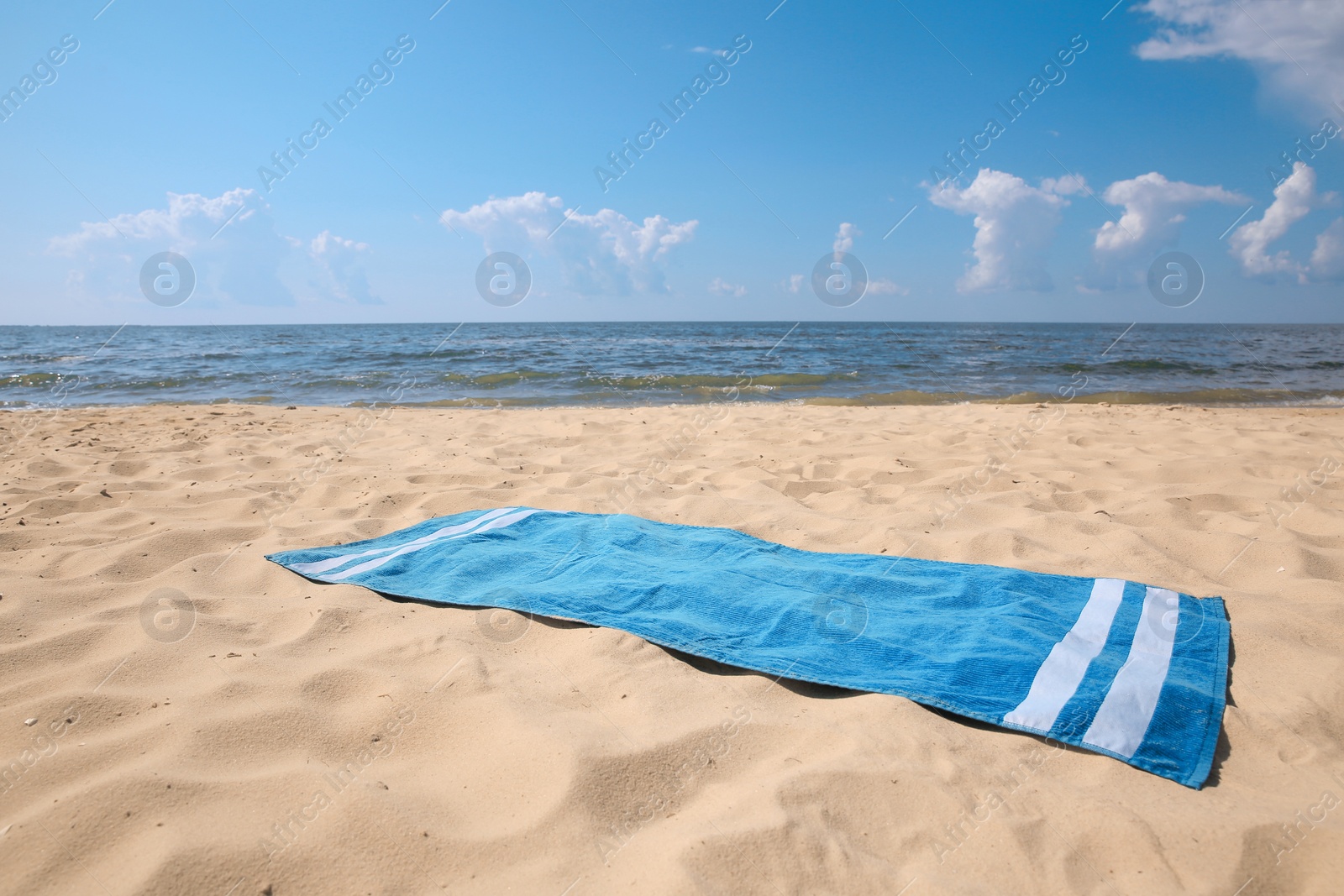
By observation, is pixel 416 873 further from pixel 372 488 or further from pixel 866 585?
pixel 372 488

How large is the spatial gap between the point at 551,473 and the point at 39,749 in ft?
10.9

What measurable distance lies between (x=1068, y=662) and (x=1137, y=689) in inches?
8.0

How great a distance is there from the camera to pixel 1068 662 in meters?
2.22

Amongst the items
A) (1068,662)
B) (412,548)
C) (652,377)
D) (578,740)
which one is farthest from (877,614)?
(652,377)

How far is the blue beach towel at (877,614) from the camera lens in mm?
1981

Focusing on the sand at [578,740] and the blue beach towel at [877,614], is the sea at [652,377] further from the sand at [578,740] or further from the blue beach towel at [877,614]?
the blue beach towel at [877,614]

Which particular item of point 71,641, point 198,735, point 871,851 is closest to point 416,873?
point 198,735

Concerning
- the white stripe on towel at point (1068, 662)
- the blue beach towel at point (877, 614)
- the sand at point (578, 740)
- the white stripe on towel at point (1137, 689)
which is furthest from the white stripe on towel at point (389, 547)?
the white stripe on towel at point (1137, 689)

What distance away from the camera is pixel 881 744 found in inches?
72.6

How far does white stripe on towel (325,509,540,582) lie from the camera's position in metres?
3.00

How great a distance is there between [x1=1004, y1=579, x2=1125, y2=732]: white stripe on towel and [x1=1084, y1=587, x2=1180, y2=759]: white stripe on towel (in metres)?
0.09

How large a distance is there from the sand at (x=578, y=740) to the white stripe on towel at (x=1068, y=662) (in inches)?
4.0

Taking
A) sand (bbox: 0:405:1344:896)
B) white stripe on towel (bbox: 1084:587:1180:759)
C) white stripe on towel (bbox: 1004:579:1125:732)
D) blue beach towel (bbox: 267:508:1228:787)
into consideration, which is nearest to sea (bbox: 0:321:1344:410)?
sand (bbox: 0:405:1344:896)

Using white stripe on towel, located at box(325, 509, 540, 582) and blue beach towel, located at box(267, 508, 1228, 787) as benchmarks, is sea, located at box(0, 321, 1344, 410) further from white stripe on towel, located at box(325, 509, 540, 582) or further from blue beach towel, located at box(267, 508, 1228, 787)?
blue beach towel, located at box(267, 508, 1228, 787)
